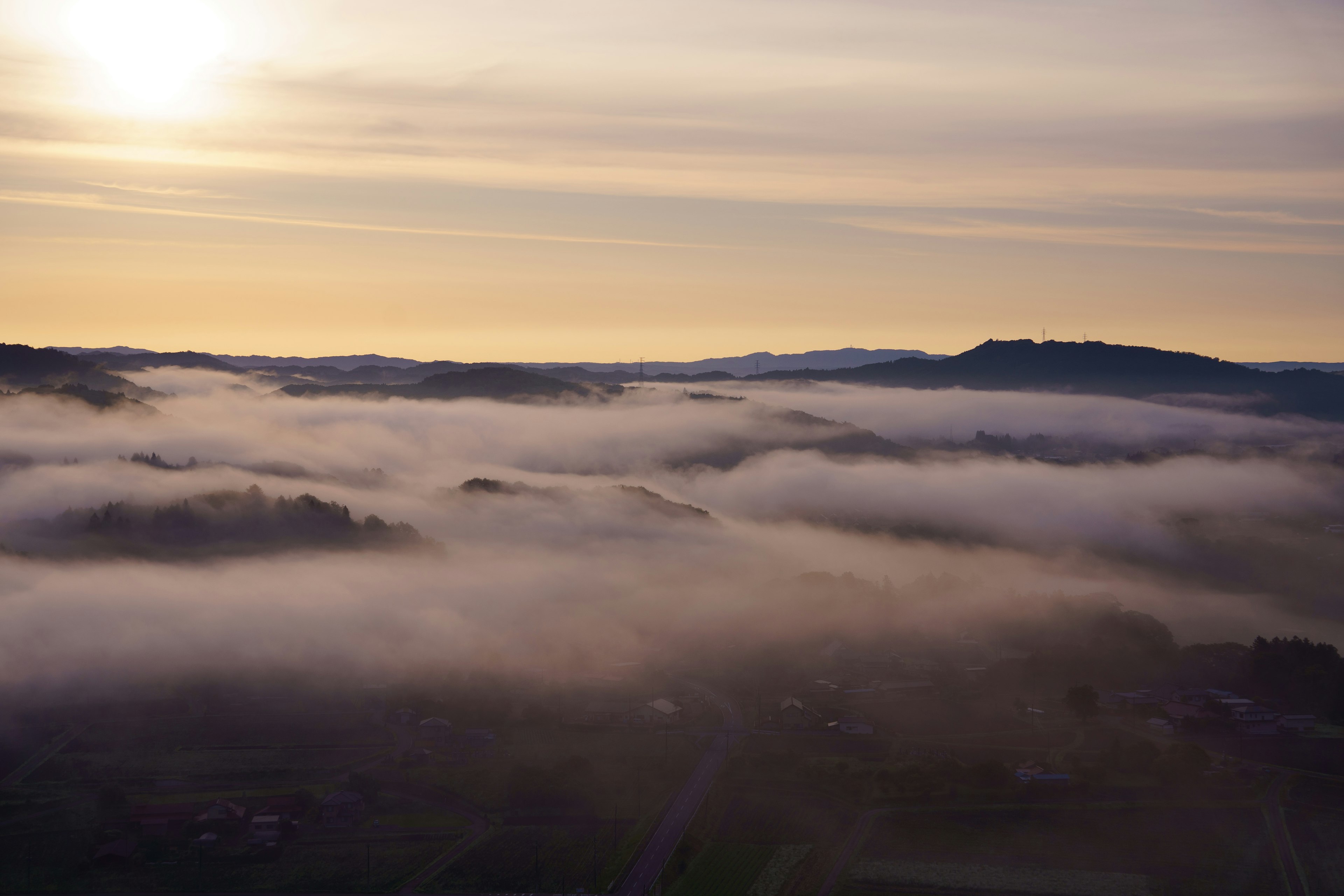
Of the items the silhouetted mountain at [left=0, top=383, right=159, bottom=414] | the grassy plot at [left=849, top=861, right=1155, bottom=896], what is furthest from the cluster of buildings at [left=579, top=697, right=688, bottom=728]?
the silhouetted mountain at [left=0, top=383, right=159, bottom=414]

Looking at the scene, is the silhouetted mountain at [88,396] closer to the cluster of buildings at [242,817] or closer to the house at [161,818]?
the house at [161,818]

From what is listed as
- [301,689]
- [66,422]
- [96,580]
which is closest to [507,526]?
[96,580]

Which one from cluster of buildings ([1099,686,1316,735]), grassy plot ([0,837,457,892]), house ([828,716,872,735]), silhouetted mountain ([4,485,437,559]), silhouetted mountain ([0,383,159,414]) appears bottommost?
grassy plot ([0,837,457,892])

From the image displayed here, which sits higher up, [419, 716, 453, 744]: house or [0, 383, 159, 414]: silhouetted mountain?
[0, 383, 159, 414]: silhouetted mountain

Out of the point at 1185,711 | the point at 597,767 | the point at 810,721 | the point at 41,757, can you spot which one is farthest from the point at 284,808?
the point at 1185,711

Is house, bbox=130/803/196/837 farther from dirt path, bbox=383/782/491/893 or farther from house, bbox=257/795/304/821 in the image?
dirt path, bbox=383/782/491/893

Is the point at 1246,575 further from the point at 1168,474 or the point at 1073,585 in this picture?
the point at 1168,474

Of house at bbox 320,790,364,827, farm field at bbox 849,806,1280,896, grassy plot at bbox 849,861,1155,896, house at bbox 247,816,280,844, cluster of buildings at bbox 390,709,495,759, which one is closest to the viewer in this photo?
grassy plot at bbox 849,861,1155,896
